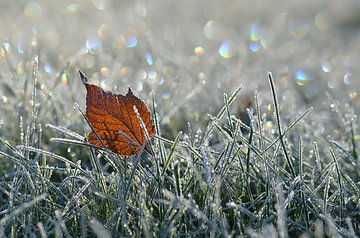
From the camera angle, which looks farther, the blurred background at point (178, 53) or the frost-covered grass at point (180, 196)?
the blurred background at point (178, 53)

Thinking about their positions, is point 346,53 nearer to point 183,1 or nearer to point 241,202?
point 183,1

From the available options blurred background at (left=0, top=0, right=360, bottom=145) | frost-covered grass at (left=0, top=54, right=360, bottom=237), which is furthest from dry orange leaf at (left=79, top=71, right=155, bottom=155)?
blurred background at (left=0, top=0, right=360, bottom=145)

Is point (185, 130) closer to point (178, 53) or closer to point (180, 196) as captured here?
point (180, 196)

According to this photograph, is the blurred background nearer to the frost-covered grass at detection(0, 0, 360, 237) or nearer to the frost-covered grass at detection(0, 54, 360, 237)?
the frost-covered grass at detection(0, 0, 360, 237)

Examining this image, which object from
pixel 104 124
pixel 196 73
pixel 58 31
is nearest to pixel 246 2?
pixel 58 31

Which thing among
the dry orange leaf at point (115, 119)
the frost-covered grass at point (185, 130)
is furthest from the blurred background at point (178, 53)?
the dry orange leaf at point (115, 119)

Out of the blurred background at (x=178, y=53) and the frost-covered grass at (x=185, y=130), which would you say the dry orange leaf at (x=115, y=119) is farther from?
the blurred background at (x=178, y=53)

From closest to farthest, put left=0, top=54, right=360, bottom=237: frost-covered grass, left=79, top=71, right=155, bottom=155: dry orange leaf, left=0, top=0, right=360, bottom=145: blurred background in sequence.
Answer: left=0, top=54, right=360, bottom=237: frost-covered grass
left=79, top=71, right=155, bottom=155: dry orange leaf
left=0, top=0, right=360, bottom=145: blurred background
